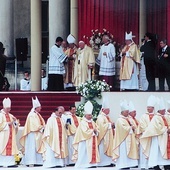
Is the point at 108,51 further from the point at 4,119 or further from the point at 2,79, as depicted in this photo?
the point at 4,119

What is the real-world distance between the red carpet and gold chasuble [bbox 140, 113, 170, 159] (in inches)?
210

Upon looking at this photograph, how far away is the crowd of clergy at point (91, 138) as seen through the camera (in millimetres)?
33844

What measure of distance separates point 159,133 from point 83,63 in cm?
753

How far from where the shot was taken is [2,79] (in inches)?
1663

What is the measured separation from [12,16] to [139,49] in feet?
30.9

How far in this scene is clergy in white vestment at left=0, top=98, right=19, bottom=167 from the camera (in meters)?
35.1

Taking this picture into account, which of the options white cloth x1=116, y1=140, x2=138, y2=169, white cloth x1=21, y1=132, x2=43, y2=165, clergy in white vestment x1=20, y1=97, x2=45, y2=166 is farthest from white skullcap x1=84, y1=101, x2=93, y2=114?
white cloth x1=21, y1=132, x2=43, y2=165

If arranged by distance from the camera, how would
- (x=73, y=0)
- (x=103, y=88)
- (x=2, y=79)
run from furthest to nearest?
1. (x=73, y=0)
2. (x=2, y=79)
3. (x=103, y=88)

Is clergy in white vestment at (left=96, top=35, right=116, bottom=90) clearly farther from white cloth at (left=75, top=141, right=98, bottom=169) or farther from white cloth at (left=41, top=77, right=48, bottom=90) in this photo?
white cloth at (left=75, top=141, right=98, bottom=169)

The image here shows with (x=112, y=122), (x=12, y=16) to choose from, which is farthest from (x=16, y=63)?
(x=112, y=122)

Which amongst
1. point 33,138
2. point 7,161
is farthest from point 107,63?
point 7,161

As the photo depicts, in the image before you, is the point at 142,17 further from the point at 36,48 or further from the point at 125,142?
the point at 125,142

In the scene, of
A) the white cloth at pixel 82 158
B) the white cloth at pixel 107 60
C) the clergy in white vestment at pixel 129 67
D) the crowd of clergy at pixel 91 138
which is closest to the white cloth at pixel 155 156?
the crowd of clergy at pixel 91 138

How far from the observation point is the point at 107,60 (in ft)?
133
